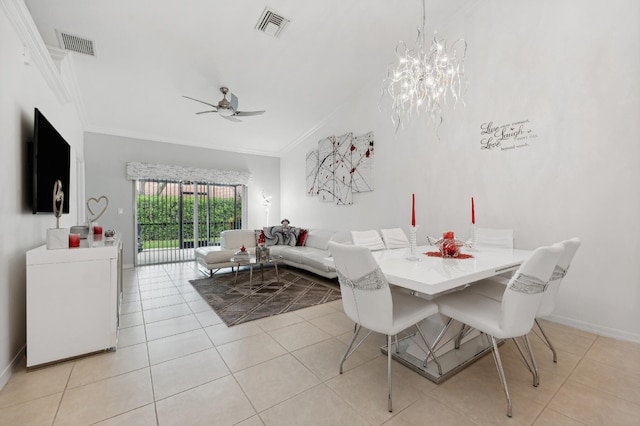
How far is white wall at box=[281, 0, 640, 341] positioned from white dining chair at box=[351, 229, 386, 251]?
48.4 inches

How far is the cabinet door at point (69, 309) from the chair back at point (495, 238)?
11.5 ft

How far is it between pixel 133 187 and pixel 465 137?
6.03m

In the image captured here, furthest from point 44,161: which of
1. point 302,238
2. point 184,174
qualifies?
point 302,238

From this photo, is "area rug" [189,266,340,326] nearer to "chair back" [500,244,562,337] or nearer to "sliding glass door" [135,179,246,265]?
"sliding glass door" [135,179,246,265]

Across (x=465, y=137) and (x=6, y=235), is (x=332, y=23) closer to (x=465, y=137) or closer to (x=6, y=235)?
(x=465, y=137)

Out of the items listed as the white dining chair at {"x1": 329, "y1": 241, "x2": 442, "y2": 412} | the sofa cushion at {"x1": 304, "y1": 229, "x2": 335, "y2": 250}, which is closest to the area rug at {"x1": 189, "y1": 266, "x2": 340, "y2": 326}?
the sofa cushion at {"x1": 304, "y1": 229, "x2": 335, "y2": 250}

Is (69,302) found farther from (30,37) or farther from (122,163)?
(122,163)

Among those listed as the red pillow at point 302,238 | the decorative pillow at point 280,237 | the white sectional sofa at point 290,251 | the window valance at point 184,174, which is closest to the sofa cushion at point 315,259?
the white sectional sofa at point 290,251

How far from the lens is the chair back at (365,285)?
161 centimetres

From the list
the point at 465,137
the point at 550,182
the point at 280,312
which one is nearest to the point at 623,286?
the point at 550,182

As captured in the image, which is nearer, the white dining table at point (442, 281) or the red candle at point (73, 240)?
the white dining table at point (442, 281)

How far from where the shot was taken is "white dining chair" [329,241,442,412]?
1.62 m

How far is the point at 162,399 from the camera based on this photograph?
1713mm

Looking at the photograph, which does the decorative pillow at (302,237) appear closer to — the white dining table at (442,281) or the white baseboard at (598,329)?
the white dining table at (442,281)
